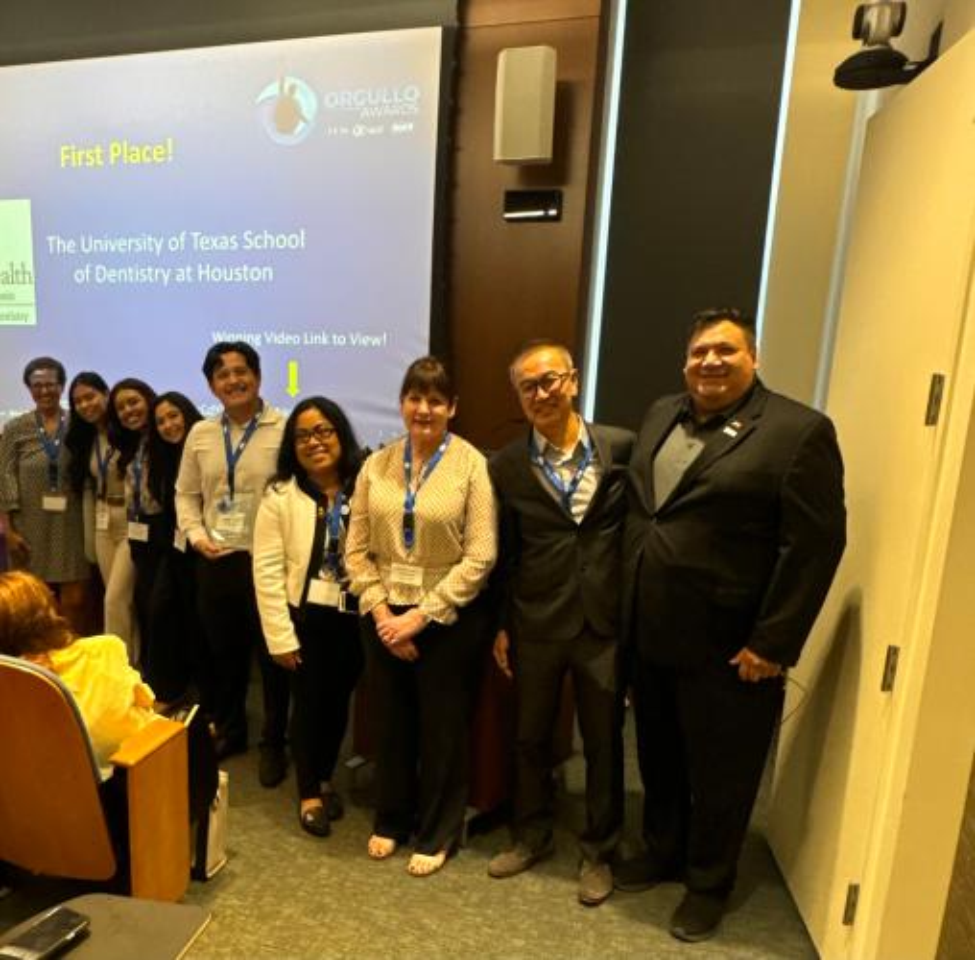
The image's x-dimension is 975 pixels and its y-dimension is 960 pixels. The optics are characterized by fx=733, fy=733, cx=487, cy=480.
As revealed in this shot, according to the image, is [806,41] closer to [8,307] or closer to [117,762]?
[117,762]


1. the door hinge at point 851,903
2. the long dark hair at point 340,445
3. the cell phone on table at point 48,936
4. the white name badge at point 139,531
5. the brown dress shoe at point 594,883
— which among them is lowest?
the brown dress shoe at point 594,883

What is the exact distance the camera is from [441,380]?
6.63ft

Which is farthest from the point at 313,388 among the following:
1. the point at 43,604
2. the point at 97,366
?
the point at 43,604

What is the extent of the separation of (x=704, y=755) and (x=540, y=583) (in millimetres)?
606

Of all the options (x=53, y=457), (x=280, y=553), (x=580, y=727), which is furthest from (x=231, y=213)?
(x=580, y=727)

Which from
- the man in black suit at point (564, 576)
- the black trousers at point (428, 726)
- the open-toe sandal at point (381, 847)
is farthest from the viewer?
the open-toe sandal at point (381, 847)

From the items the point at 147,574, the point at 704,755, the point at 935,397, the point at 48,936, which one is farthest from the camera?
the point at 147,574

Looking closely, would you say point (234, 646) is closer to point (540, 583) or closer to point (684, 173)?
point (540, 583)

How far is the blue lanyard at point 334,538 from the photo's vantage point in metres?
2.27

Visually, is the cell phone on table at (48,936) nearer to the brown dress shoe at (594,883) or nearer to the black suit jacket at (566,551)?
the black suit jacket at (566,551)

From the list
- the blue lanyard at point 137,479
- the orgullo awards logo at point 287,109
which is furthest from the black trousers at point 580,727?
the orgullo awards logo at point 287,109

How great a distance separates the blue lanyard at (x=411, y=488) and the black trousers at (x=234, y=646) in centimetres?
77

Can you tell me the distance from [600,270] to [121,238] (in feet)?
7.12

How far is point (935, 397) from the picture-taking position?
1513mm
